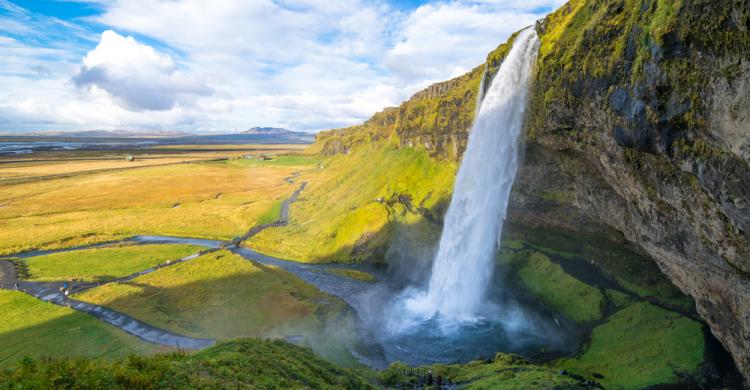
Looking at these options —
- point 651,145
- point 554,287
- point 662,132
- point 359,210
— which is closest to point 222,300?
point 359,210

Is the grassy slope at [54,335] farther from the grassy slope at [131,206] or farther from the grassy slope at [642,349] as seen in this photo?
the grassy slope at [642,349]

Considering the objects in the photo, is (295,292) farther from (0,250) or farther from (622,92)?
(0,250)

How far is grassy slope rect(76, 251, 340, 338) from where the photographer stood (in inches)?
1609

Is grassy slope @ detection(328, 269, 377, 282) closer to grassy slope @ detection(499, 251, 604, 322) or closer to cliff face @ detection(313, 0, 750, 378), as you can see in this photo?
grassy slope @ detection(499, 251, 604, 322)

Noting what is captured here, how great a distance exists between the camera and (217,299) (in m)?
46.8

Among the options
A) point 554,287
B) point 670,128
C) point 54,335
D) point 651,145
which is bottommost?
point 54,335

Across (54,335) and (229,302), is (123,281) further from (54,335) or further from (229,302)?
(229,302)

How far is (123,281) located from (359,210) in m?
37.3

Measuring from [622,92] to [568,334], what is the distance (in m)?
23.3

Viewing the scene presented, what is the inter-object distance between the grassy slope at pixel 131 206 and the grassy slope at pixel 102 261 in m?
8.97

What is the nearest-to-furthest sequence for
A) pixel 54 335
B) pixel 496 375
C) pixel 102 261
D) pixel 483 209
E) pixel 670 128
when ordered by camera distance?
1. pixel 670 128
2. pixel 496 375
3. pixel 54 335
4. pixel 483 209
5. pixel 102 261

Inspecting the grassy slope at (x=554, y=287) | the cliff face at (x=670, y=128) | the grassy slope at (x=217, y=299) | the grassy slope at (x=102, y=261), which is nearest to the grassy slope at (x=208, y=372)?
the grassy slope at (x=217, y=299)

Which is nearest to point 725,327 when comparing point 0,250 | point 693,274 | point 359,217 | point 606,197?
point 693,274

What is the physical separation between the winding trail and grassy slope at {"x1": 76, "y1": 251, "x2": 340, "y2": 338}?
1.03 m
